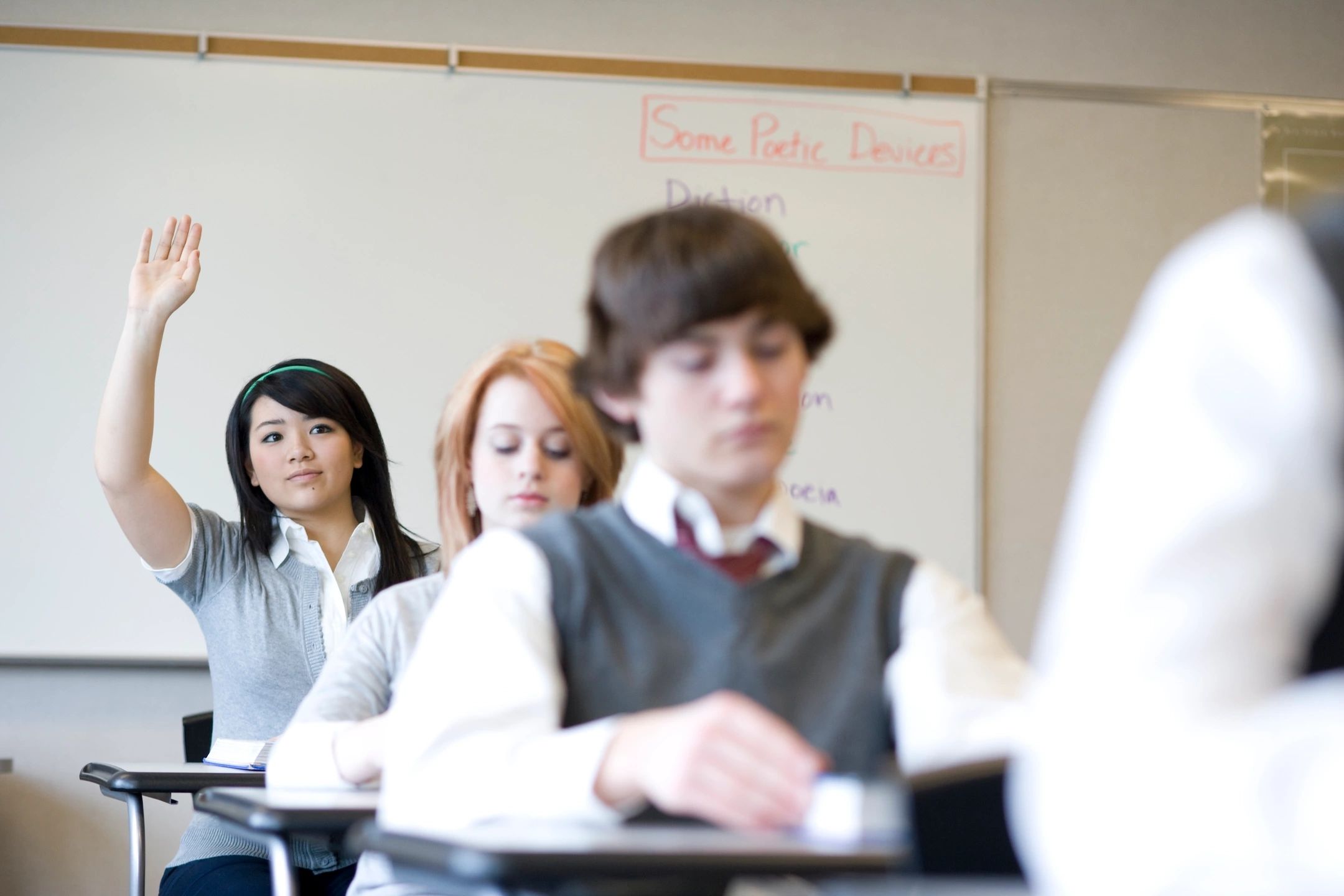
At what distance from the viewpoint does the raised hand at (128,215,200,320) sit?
239 cm

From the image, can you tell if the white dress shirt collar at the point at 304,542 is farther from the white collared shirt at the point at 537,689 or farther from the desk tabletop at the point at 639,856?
the desk tabletop at the point at 639,856

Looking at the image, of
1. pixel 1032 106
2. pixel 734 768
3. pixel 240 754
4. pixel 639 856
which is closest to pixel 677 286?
pixel 734 768

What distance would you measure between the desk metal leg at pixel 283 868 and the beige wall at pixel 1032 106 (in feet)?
6.50

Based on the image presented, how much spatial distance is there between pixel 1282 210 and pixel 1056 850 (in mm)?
3593

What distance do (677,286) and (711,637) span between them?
0.94ft

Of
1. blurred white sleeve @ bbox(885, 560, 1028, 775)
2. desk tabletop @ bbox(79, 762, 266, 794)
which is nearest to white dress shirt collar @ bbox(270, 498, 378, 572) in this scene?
desk tabletop @ bbox(79, 762, 266, 794)

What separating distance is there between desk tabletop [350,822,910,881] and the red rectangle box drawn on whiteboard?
2904 millimetres

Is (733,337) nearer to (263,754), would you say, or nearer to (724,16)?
(263,754)

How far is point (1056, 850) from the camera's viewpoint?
19.6 inches

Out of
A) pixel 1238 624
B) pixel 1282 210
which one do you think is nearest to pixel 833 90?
pixel 1282 210

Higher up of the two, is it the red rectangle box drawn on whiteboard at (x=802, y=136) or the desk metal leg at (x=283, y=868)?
the red rectangle box drawn on whiteboard at (x=802, y=136)

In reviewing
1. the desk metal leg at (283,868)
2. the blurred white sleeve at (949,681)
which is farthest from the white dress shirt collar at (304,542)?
the blurred white sleeve at (949,681)

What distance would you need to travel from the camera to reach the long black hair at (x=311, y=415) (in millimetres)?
2469

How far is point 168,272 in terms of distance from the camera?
2.43 m
